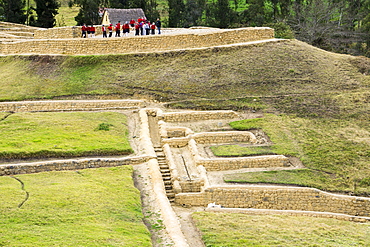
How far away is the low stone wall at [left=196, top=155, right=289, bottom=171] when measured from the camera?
21.5m

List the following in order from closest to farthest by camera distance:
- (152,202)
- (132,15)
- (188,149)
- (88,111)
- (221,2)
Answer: (152,202), (188,149), (88,111), (132,15), (221,2)

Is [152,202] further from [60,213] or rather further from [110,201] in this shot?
[60,213]

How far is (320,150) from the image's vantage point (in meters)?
22.9

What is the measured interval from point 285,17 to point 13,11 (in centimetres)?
2716

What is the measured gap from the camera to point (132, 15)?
4453 centimetres

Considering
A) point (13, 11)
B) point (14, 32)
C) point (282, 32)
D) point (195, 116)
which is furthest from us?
point (13, 11)

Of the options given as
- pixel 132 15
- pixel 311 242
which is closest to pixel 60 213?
pixel 311 242

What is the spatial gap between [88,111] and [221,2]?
26.5 m

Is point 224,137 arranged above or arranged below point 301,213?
above

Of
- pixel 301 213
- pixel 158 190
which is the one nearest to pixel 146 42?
pixel 158 190

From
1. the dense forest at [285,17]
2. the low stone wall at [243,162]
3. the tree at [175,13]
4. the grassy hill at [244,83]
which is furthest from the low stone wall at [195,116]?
the tree at [175,13]

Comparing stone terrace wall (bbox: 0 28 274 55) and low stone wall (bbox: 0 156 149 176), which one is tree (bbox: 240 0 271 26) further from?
low stone wall (bbox: 0 156 149 176)

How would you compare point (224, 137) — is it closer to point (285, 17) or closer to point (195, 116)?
point (195, 116)

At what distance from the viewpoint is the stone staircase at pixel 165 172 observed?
19866 mm
